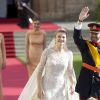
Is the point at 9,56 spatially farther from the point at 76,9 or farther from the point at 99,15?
the point at 76,9

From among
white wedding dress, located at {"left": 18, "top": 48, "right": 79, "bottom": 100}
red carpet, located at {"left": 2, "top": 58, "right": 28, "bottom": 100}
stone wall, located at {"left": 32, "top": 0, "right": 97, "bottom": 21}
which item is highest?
white wedding dress, located at {"left": 18, "top": 48, "right": 79, "bottom": 100}

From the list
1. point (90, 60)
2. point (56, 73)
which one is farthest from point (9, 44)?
point (90, 60)

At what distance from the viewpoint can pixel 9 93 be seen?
1192 cm

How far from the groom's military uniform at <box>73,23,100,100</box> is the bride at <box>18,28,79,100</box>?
1.29ft

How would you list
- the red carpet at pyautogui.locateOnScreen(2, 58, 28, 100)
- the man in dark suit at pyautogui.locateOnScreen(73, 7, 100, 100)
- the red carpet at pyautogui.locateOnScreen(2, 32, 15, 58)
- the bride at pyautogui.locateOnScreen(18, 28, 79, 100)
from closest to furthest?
the man in dark suit at pyautogui.locateOnScreen(73, 7, 100, 100) < the bride at pyautogui.locateOnScreen(18, 28, 79, 100) < the red carpet at pyautogui.locateOnScreen(2, 58, 28, 100) < the red carpet at pyautogui.locateOnScreen(2, 32, 15, 58)

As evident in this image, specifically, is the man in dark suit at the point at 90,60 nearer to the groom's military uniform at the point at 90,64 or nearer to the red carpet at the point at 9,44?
the groom's military uniform at the point at 90,64

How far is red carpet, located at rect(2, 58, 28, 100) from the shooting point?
11871 millimetres

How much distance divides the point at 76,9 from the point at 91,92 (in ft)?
56.7

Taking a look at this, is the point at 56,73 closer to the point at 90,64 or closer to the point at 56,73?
the point at 56,73

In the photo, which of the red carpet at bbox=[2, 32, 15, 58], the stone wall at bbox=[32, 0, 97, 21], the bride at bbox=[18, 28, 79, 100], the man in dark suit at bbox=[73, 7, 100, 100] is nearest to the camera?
the man in dark suit at bbox=[73, 7, 100, 100]

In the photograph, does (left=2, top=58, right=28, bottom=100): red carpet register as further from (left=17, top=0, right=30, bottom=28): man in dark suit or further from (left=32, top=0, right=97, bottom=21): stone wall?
(left=32, top=0, right=97, bottom=21): stone wall

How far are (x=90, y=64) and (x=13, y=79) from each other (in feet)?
22.5

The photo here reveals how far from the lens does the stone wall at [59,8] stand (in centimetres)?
2398

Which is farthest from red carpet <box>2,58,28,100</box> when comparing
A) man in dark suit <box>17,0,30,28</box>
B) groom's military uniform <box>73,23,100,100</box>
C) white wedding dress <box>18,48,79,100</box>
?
groom's military uniform <box>73,23,100,100</box>
